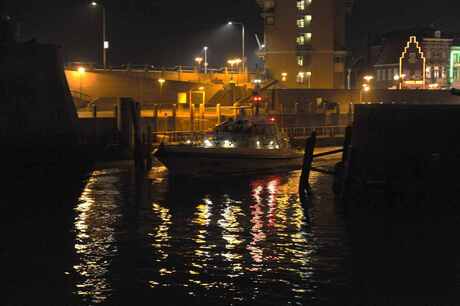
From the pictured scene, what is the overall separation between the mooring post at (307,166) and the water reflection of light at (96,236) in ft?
26.1

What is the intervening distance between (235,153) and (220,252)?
16680 mm

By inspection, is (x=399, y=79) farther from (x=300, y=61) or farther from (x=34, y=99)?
(x=34, y=99)

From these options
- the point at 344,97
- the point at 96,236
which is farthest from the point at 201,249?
the point at 344,97

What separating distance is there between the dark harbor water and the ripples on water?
42mm

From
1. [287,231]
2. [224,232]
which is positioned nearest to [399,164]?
[287,231]

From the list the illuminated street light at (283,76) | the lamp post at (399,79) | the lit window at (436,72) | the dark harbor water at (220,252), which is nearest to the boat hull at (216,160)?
the dark harbor water at (220,252)

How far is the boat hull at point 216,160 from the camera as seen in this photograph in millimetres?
37750

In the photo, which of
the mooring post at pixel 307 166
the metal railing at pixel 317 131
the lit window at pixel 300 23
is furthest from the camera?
the lit window at pixel 300 23

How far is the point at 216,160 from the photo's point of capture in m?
37.8

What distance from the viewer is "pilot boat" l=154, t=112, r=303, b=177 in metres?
37.8

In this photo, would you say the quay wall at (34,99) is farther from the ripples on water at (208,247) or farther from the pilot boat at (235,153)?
the pilot boat at (235,153)

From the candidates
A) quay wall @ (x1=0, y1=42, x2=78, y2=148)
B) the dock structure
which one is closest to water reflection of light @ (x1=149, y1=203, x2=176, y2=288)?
the dock structure

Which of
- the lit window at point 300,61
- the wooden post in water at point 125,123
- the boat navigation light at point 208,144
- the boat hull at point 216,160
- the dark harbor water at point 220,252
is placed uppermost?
the lit window at point 300,61

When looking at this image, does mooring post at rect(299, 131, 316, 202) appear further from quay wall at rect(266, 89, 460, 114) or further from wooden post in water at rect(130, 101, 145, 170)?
quay wall at rect(266, 89, 460, 114)
